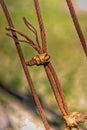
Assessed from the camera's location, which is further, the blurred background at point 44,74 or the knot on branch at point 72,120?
the blurred background at point 44,74

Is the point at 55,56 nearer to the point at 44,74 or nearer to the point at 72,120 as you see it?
the point at 44,74

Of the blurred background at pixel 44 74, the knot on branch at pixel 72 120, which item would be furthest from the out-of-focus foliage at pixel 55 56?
the knot on branch at pixel 72 120

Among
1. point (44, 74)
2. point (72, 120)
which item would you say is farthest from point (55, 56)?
point (72, 120)

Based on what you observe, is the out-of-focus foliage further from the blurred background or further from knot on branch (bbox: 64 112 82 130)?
knot on branch (bbox: 64 112 82 130)

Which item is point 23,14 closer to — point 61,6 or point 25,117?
point 61,6

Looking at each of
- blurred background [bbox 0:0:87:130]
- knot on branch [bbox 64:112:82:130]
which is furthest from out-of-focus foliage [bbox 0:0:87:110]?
knot on branch [bbox 64:112:82:130]

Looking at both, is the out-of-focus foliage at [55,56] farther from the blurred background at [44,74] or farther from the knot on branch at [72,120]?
the knot on branch at [72,120]

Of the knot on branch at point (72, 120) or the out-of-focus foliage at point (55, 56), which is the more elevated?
the out-of-focus foliage at point (55, 56)

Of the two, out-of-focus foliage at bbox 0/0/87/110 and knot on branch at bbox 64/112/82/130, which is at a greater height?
out-of-focus foliage at bbox 0/0/87/110
